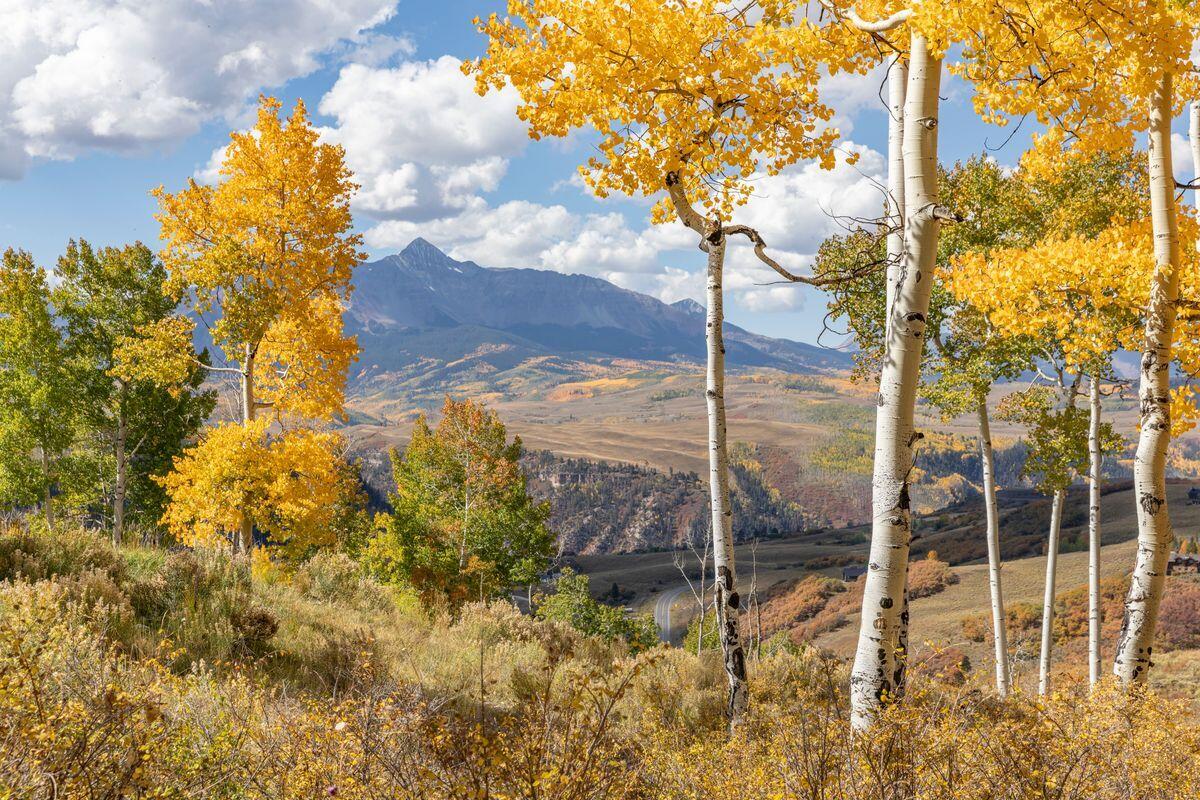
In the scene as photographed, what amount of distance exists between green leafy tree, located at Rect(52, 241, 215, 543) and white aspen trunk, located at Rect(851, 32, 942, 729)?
867 inches

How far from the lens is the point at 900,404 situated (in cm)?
436

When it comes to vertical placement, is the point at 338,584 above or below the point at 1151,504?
below

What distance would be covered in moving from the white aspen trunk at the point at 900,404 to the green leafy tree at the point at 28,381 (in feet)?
79.3

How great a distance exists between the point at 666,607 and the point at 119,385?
8346 centimetres

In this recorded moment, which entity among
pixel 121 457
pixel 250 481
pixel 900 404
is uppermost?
pixel 900 404

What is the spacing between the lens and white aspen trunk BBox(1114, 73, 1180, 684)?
591 cm

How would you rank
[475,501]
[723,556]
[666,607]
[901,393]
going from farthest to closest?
[666,607]
[475,501]
[723,556]
[901,393]

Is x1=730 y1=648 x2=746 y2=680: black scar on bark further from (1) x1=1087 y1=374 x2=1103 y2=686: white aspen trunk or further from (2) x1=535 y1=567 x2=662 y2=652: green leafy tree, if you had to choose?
(2) x1=535 y1=567 x2=662 y2=652: green leafy tree

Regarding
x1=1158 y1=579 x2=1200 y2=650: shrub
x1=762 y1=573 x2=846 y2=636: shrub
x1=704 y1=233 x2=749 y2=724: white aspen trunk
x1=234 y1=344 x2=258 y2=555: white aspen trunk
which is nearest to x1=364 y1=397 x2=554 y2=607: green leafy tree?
x1=234 y1=344 x2=258 y2=555: white aspen trunk

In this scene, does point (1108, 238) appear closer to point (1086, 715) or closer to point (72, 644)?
point (1086, 715)

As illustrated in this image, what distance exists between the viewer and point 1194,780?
3.88 m

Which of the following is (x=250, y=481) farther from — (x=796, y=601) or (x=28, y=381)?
(x=796, y=601)

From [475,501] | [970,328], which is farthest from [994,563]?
[475,501]

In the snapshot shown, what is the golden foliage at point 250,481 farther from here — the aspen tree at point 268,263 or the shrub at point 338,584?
the shrub at point 338,584
